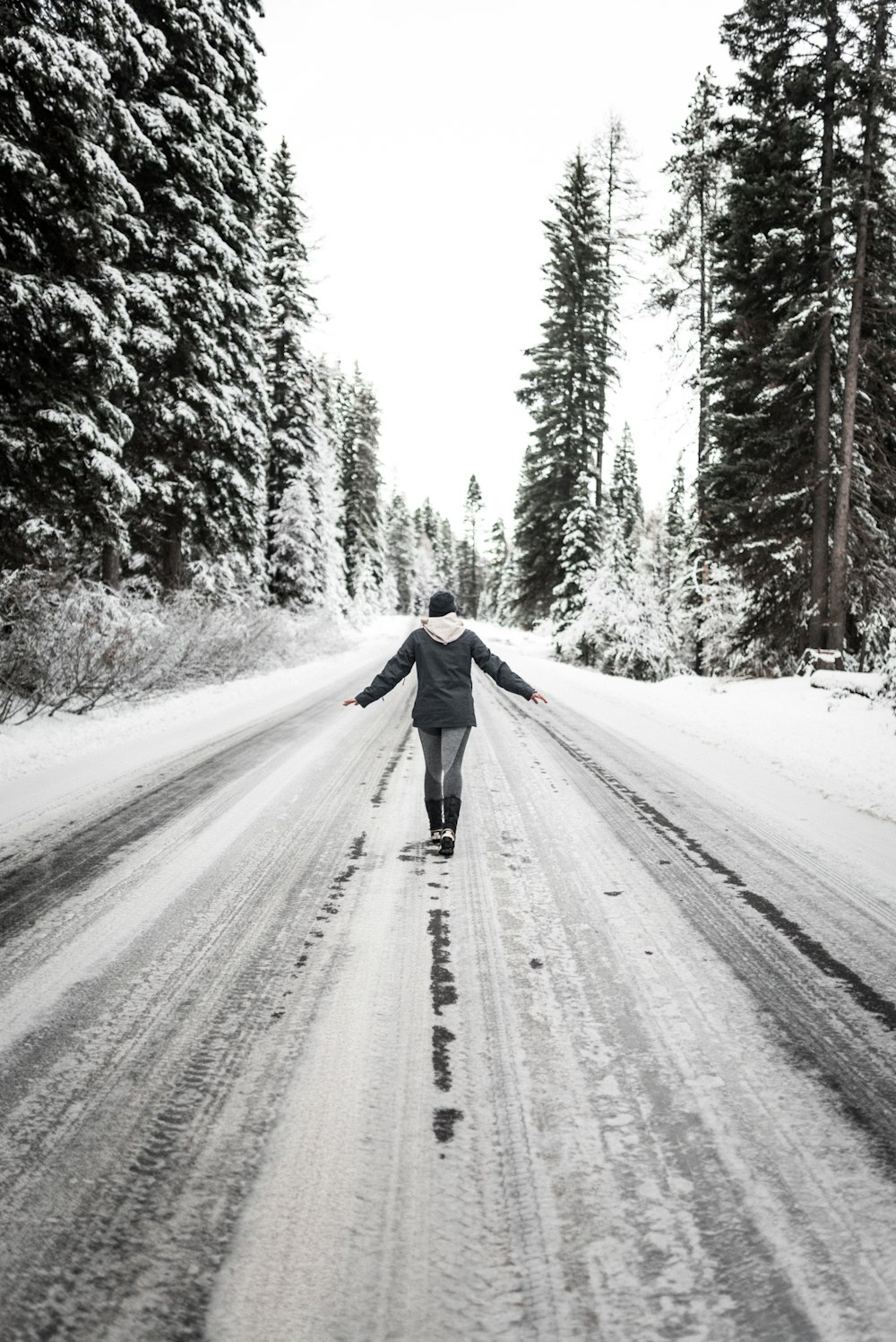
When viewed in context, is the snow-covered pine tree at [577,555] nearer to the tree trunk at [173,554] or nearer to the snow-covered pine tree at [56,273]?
the tree trunk at [173,554]

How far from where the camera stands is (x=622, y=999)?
2670 mm

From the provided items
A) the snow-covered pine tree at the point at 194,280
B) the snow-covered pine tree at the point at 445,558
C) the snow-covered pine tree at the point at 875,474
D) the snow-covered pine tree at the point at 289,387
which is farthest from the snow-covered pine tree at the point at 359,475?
the snow-covered pine tree at the point at 445,558

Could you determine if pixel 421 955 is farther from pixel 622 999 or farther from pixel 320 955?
pixel 622 999

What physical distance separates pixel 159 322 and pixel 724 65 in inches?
516

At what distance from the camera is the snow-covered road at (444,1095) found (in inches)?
58.0

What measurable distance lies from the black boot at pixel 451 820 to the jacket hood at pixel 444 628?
1.12 metres

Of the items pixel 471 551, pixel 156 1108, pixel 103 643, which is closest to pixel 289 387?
pixel 103 643

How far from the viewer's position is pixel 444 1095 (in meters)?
2.12

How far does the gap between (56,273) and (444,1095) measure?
10008mm

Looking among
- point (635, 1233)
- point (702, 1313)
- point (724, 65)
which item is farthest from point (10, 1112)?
point (724, 65)

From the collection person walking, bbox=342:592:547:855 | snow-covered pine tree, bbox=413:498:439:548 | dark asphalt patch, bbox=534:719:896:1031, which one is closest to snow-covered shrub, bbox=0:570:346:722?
person walking, bbox=342:592:547:855

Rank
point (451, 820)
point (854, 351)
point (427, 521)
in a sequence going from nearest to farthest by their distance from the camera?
point (451, 820) < point (854, 351) < point (427, 521)

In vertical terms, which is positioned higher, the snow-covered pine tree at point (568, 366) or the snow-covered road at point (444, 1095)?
the snow-covered pine tree at point (568, 366)

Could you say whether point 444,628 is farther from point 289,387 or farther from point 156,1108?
point 289,387
